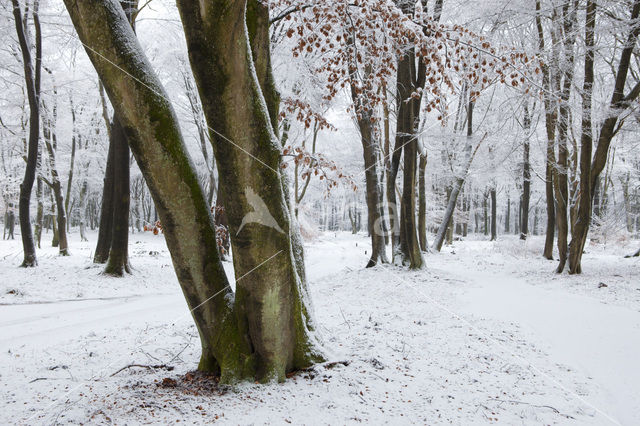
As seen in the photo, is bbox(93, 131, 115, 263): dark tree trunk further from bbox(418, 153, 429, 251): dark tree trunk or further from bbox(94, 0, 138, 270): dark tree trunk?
bbox(418, 153, 429, 251): dark tree trunk

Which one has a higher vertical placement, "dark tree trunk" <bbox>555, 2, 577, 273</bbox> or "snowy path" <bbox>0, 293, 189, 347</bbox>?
"dark tree trunk" <bbox>555, 2, 577, 273</bbox>

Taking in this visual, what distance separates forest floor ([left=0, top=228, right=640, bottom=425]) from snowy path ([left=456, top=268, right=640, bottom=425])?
2cm

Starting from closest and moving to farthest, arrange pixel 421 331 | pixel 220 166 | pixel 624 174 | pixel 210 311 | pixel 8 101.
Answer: pixel 220 166 < pixel 210 311 < pixel 421 331 < pixel 8 101 < pixel 624 174

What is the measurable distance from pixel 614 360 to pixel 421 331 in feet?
6.78

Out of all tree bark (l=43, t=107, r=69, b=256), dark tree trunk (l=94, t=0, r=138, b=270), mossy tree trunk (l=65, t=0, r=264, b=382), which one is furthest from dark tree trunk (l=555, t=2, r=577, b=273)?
tree bark (l=43, t=107, r=69, b=256)

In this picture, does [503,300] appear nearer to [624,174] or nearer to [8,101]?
[8,101]

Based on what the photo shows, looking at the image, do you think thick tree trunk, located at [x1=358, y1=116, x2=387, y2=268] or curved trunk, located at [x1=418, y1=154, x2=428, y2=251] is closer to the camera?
thick tree trunk, located at [x1=358, y1=116, x2=387, y2=268]

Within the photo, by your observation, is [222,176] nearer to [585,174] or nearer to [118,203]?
[118,203]

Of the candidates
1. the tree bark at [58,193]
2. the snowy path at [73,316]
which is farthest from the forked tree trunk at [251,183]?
the tree bark at [58,193]

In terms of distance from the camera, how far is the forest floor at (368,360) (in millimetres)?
2662

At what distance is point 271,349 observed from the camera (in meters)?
3.04

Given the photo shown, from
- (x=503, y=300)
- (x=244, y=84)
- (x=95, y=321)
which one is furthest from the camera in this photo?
(x=503, y=300)

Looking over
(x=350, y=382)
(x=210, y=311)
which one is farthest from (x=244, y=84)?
(x=350, y=382)

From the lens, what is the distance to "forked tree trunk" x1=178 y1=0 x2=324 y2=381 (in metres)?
2.30
